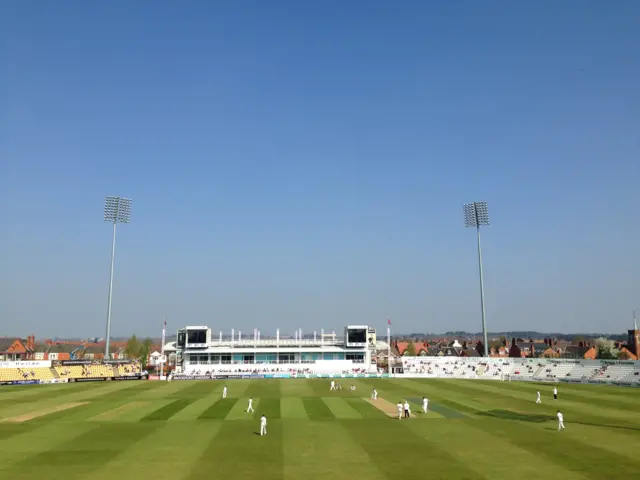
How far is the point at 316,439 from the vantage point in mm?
32562

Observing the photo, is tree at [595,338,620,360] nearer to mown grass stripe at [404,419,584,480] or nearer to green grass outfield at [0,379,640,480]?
green grass outfield at [0,379,640,480]

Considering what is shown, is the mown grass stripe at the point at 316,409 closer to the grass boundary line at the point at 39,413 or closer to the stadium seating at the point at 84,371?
the grass boundary line at the point at 39,413

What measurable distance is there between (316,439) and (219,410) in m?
17.0

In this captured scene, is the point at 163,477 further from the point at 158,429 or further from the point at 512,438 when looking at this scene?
the point at 512,438

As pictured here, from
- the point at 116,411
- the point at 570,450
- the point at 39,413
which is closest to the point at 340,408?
the point at 116,411

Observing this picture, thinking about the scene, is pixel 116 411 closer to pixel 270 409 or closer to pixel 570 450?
pixel 270 409

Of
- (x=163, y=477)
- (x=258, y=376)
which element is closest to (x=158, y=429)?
(x=163, y=477)

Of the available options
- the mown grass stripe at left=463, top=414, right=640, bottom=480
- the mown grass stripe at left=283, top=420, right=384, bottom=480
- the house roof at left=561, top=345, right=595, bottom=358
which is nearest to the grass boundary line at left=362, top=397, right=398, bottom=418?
the mown grass stripe at left=283, top=420, right=384, bottom=480

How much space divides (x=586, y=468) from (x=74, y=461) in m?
27.4

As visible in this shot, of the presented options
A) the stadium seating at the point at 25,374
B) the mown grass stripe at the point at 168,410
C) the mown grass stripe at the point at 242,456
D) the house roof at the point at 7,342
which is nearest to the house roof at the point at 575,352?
the mown grass stripe at the point at 168,410

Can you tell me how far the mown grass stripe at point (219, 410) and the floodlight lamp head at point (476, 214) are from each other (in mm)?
72487

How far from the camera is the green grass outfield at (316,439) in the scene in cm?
2505

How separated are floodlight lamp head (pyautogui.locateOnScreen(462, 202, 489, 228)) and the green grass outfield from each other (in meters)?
56.3

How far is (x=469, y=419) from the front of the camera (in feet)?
133
